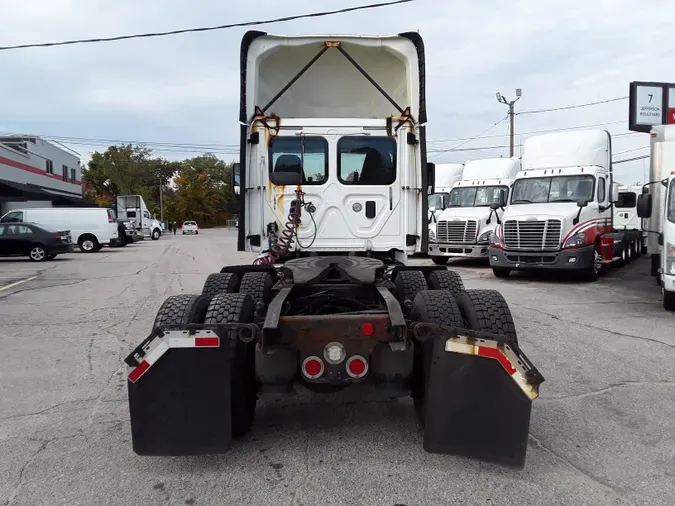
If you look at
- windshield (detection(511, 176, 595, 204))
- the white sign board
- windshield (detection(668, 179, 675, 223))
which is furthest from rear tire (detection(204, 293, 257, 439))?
the white sign board

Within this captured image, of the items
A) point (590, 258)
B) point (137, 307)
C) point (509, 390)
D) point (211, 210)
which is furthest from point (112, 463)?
point (211, 210)

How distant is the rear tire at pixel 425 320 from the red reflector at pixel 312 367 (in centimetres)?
64

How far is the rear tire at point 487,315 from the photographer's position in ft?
12.6

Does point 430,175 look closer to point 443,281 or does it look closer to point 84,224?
point 443,281

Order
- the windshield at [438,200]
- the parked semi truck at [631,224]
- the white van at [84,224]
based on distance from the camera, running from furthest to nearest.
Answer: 1. the white van at [84,224]
2. the windshield at [438,200]
3. the parked semi truck at [631,224]

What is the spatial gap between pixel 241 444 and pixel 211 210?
90033 millimetres

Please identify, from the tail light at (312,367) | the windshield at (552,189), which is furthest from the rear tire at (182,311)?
the windshield at (552,189)

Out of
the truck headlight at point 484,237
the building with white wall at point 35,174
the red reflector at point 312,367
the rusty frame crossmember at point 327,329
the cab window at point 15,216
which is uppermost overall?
the building with white wall at point 35,174

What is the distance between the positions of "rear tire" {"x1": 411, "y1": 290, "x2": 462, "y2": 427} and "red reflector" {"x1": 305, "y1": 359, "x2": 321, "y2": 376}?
2.11 ft

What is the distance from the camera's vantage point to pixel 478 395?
3.43 metres

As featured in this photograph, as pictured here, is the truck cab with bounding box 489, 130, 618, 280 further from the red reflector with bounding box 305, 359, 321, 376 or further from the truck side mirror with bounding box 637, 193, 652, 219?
the red reflector with bounding box 305, 359, 321, 376

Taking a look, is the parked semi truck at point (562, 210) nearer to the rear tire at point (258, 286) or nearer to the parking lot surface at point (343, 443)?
the parking lot surface at point (343, 443)

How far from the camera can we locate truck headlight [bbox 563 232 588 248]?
43.7 feet

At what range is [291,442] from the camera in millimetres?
4070
